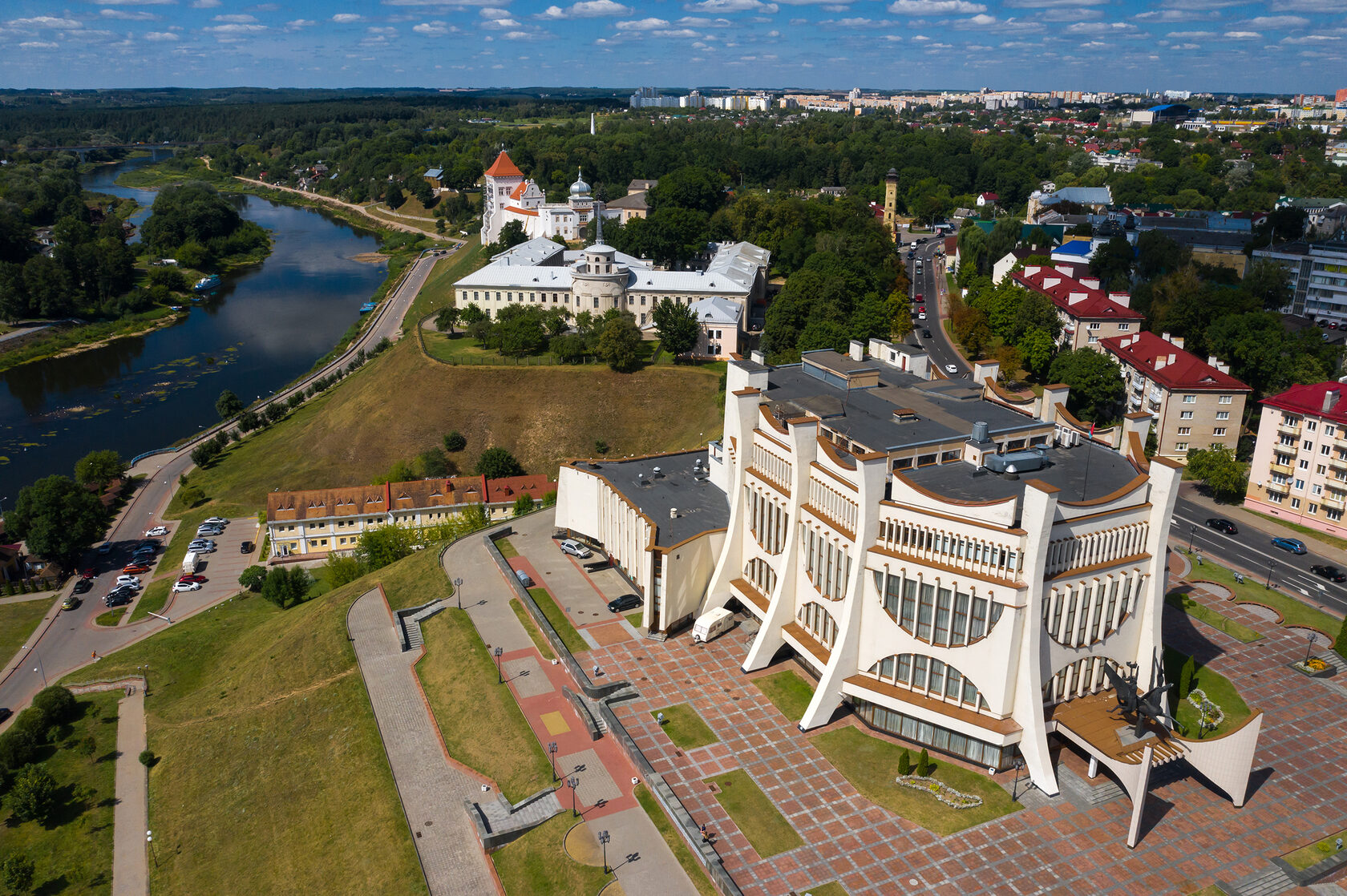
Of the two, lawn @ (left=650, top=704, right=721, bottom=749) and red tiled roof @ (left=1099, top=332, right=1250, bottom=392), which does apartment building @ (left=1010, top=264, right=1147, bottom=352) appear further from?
lawn @ (left=650, top=704, right=721, bottom=749)

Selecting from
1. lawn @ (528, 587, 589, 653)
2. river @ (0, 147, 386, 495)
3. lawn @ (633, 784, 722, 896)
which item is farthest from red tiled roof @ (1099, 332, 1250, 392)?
river @ (0, 147, 386, 495)

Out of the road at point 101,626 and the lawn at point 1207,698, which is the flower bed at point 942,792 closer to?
the lawn at point 1207,698

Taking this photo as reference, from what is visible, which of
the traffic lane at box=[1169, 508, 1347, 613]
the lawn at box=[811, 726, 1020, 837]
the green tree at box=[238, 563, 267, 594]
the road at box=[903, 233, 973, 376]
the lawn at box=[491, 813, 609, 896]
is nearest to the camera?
the lawn at box=[491, 813, 609, 896]

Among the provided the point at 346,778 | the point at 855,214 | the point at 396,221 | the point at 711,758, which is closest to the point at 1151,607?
the point at 711,758

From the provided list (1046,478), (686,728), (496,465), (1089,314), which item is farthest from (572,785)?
(1089,314)

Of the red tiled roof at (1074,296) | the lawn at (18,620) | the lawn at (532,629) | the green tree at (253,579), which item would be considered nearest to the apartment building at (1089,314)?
the red tiled roof at (1074,296)

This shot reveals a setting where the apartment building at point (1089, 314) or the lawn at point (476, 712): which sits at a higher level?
the apartment building at point (1089, 314)
